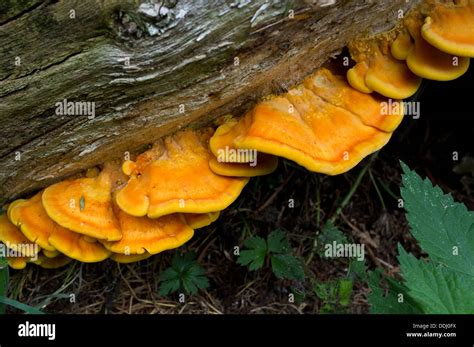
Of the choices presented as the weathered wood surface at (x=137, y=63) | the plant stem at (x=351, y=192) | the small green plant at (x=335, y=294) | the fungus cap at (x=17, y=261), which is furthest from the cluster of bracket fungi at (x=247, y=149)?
the plant stem at (x=351, y=192)

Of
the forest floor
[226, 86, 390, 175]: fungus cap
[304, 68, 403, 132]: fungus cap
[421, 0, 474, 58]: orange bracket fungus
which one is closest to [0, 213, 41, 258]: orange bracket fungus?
the forest floor

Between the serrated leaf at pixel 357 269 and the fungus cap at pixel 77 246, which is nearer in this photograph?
the fungus cap at pixel 77 246

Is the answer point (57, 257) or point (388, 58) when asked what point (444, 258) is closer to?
point (388, 58)

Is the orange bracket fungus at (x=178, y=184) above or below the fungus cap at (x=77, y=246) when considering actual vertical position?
above

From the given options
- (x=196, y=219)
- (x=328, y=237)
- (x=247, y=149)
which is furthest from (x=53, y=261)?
(x=328, y=237)

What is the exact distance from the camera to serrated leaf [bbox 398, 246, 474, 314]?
2359mm

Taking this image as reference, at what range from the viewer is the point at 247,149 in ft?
9.45

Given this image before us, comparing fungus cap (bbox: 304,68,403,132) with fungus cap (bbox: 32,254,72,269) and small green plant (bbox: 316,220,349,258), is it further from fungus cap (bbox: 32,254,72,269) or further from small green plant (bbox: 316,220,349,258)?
fungus cap (bbox: 32,254,72,269)

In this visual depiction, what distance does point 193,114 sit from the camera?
308 centimetres

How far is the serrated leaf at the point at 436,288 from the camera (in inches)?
92.9

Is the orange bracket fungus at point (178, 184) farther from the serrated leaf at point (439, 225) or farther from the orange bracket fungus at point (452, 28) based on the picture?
the orange bracket fungus at point (452, 28)

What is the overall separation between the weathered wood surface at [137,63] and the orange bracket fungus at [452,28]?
0.18 meters

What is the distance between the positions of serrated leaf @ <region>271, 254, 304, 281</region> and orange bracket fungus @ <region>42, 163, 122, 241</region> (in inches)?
52.8
